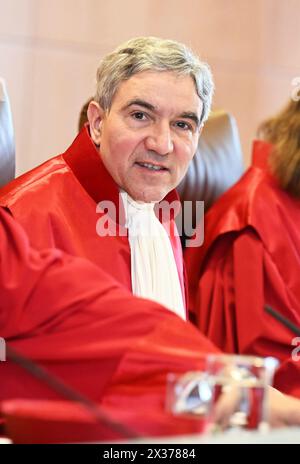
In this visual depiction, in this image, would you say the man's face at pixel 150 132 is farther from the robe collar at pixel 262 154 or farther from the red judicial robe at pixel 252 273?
the robe collar at pixel 262 154

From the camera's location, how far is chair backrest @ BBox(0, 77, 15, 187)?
7.63 feet

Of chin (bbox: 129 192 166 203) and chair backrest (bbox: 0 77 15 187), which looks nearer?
chin (bbox: 129 192 166 203)

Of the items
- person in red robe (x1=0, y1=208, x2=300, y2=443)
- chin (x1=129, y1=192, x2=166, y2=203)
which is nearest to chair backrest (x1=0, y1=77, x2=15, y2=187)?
chin (x1=129, y1=192, x2=166, y2=203)

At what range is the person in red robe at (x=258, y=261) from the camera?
2623mm

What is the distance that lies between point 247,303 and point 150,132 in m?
0.71

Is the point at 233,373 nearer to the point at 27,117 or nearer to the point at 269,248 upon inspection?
the point at 269,248

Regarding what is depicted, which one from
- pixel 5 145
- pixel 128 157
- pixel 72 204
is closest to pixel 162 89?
pixel 128 157

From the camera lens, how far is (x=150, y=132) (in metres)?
2.12

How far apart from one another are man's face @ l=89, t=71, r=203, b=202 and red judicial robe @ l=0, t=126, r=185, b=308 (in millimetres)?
50

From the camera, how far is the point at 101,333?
1.54 m

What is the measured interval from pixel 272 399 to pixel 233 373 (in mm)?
573

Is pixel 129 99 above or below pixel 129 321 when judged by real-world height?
above

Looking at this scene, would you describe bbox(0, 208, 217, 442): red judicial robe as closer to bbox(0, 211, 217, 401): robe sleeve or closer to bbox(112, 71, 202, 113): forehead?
bbox(0, 211, 217, 401): robe sleeve

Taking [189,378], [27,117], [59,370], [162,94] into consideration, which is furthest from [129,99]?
[27,117]
